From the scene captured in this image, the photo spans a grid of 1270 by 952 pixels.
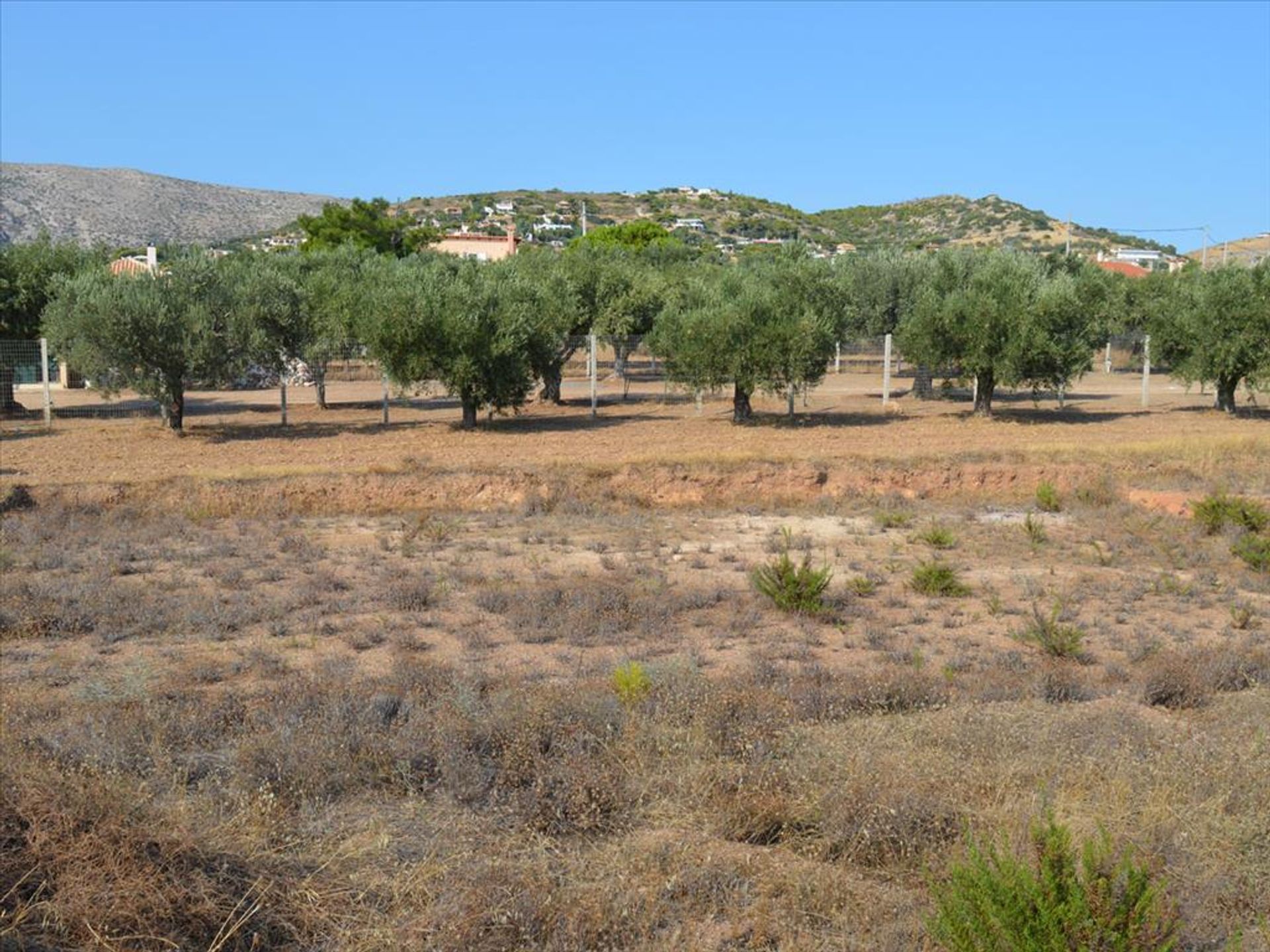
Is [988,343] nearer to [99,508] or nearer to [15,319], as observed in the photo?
[99,508]

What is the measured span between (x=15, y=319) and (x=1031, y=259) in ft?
86.5

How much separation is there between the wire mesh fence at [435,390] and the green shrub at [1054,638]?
687 inches

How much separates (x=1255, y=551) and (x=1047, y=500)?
4.46 m

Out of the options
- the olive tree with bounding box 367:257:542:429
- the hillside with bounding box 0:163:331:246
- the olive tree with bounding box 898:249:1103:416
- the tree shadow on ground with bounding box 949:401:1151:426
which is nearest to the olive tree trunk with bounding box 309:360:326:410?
the olive tree with bounding box 367:257:542:429

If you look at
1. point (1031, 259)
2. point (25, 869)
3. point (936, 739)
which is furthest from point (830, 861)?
point (1031, 259)

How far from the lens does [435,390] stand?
112 feet

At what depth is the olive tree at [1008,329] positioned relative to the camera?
1072 inches

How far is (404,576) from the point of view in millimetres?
13141

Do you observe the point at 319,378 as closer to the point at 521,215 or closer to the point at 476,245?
the point at 476,245

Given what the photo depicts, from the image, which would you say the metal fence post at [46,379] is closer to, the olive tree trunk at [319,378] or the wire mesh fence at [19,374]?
the wire mesh fence at [19,374]

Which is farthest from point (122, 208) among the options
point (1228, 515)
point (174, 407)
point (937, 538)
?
point (1228, 515)

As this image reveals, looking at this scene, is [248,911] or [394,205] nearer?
[248,911]

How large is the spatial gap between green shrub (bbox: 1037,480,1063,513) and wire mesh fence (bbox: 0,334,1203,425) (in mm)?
9533

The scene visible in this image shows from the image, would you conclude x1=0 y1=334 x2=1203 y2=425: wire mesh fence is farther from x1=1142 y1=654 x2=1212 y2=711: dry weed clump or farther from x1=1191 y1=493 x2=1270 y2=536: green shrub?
x1=1142 y1=654 x2=1212 y2=711: dry weed clump
